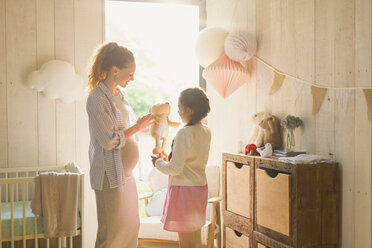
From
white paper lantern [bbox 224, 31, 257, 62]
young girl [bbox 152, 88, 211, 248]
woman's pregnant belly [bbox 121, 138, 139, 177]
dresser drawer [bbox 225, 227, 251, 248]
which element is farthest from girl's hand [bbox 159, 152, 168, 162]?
white paper lantern [bbox 224, 31, 257, 62]

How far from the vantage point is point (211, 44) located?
8.61ft

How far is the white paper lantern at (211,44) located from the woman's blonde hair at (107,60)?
2.99ft

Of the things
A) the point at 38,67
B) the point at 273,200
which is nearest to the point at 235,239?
the point at 273,200

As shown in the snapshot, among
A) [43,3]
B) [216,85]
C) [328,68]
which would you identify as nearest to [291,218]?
[328,68]

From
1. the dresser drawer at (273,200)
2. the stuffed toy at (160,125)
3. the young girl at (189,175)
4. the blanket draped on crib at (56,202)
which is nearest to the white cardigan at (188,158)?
the young girl at (189,175)

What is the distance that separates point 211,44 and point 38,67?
1389 mm

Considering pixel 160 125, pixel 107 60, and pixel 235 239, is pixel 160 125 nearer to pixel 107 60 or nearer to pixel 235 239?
pixel 107 60

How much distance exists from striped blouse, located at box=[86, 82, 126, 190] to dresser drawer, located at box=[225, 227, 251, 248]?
1.00 meters

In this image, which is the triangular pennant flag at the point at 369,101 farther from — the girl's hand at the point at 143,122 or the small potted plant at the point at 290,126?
the girl's hand at the point at 143,122

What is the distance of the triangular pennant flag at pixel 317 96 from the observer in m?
1.99

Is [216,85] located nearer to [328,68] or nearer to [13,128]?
[328,68]

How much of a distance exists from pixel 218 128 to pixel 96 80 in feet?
5.33

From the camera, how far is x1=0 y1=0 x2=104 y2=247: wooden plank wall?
293 cm

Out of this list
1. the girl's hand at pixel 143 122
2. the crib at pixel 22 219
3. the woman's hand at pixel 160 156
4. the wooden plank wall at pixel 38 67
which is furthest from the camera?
the wooden plank wall at pixel 38 67
